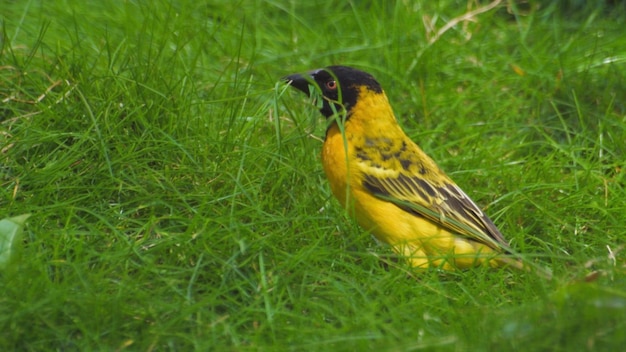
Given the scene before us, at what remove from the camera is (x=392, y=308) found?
3.51 m

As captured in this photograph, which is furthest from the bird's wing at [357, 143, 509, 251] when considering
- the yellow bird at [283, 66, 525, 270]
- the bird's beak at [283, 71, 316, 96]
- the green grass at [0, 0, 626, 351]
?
the bird's beak at [283, 71, 316, 96]

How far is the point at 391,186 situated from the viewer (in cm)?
432

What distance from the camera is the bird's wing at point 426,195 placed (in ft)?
14.1

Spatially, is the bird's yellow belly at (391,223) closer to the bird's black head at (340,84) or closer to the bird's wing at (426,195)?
the bird's wing at (426,195)

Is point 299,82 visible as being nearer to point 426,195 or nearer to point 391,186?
point 391,186

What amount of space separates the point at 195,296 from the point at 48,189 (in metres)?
0.95

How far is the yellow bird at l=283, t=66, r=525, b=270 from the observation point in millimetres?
4191

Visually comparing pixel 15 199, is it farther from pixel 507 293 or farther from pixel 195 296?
pixel 507 293

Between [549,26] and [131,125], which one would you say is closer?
[131,125]

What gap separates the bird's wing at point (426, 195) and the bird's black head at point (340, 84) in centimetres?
27

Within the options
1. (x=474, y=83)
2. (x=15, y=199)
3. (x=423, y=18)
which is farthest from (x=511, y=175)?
(x=15, y=199)

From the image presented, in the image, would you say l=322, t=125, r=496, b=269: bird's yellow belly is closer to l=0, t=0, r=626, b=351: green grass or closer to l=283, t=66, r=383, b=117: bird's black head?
l=0, t=0, r=626, b=351: green grass

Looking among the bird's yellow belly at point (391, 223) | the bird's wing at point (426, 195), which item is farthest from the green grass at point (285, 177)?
the bird's wing at point (426, 195)

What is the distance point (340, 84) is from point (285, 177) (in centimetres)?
52
